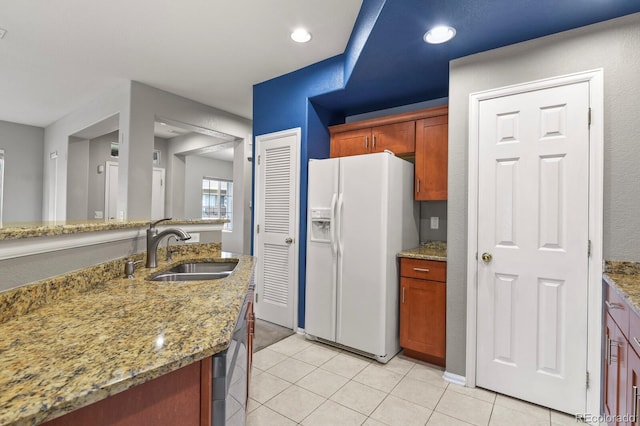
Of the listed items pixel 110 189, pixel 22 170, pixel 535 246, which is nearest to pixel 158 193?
pixel 110 189

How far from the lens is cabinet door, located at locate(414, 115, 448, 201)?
8.64 feet

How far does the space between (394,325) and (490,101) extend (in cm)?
184

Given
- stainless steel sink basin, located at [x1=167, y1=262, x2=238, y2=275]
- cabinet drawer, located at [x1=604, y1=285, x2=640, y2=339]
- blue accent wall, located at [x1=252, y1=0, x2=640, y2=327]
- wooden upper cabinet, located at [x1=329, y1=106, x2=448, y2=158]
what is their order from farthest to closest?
1. wooden upper cabinet, located at [x1=329, y1=106, x2=448, y2=158]
2. stainless steel sink basin, located at [x1=167, y1=262, x2=238, y2=275]
3. blue accent wall, located at [x1=252, y1=0, x2=640, y2=327]
4. cabinet drawer, located at [x1=604, y1=285, x2=640, y2=339]

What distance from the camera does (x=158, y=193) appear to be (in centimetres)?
589

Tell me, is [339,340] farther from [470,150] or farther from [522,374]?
[470,150]

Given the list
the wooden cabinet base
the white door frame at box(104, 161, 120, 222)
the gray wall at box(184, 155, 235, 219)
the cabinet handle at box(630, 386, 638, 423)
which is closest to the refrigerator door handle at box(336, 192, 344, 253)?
the wooden cabinet base

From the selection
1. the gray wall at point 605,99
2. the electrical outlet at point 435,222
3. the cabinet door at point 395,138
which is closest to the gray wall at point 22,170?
the cabinet door at point 395,138

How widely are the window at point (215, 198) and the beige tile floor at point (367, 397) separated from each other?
18.3ft

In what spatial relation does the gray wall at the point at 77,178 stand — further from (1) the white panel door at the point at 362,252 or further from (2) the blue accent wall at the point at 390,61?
(1) the white panel door at the point at 362,252

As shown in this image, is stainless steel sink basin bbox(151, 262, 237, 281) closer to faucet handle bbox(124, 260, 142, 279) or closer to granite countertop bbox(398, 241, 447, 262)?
faucet handle bbox(124, 260, 142, 279)

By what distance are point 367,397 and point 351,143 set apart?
224 cm

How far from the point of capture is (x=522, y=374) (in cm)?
196

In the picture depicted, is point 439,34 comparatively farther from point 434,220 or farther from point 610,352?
point 610,352

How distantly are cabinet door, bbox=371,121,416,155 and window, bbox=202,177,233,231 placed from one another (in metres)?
5.16
